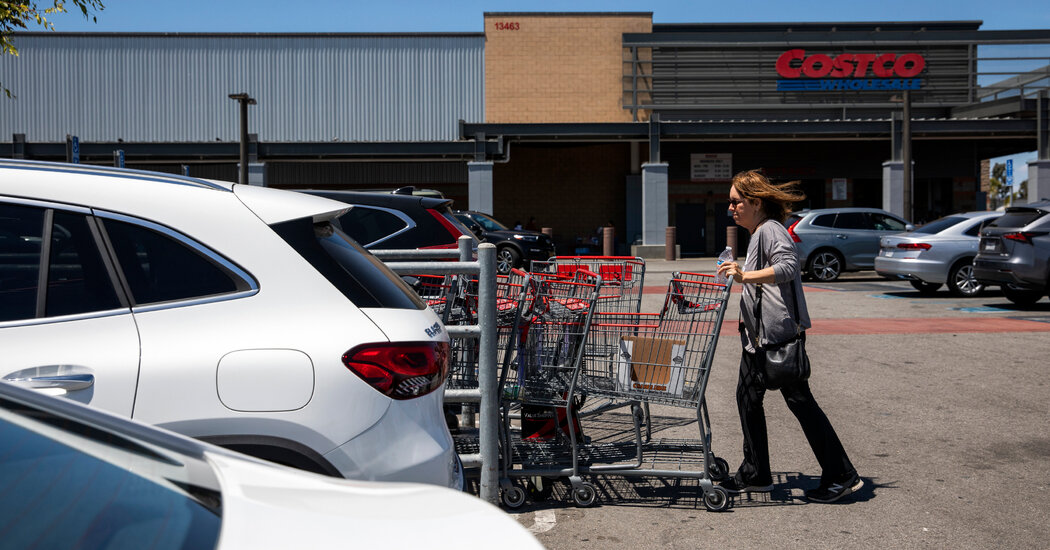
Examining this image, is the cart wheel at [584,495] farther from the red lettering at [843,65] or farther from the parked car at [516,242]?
the red lettering at [843,65]

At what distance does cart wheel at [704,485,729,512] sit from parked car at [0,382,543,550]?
3349 millimetres

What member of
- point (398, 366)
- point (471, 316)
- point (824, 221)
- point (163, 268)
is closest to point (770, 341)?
point (471, 316)

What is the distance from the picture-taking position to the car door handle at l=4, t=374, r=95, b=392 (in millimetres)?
2857

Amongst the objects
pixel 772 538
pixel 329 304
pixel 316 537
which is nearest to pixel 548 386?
pixel 772 538

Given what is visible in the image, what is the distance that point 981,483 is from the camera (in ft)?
17.7

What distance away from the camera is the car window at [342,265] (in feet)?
10.5

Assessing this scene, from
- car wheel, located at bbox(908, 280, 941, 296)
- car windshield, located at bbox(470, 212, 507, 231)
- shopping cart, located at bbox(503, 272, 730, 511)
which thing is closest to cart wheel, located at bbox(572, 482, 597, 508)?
shopping cart, located at bbox(503, 272, 730, 511)

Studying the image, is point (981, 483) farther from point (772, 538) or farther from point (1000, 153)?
point (1000, 153)

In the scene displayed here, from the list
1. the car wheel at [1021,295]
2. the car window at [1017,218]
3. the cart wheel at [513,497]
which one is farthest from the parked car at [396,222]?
the car wheel at [1021,295]

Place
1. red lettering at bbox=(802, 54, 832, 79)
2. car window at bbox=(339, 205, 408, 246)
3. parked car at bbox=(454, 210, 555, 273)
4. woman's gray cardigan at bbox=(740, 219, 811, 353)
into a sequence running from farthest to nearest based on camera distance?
red lettering at bbox=(802, 54, 832, 79) < parked car at bbox=(454, 210, 555, 273) < car window at bbox=(339, 205, 408, 246) < woman's gray cardigan at bbox=(740, 219, 811, 353)

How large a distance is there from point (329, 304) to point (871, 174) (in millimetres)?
38896

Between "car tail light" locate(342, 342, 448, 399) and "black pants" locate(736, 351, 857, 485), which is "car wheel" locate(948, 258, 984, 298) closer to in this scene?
"black pants" locate(736, 351, 857, 485)

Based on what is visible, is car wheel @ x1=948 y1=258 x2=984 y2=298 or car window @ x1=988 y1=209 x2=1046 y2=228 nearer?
car window @ x1=988 y1=209 x2=1046 y2=228

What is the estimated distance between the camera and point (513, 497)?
503 cm
